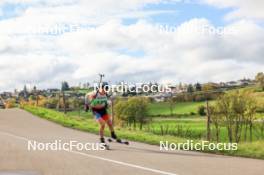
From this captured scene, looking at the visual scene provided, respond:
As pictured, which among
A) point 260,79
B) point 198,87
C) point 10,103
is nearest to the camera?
point 260,79

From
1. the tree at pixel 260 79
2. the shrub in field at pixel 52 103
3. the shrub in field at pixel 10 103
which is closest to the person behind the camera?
the tree at pixel 260 79

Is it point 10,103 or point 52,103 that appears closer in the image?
point 52,103

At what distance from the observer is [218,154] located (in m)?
→ 13.5

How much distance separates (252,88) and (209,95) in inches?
112

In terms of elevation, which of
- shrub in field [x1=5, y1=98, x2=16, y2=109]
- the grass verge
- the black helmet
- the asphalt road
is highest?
the black helmet

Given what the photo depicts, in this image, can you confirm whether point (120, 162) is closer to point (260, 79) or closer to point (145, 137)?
point (145, 137)

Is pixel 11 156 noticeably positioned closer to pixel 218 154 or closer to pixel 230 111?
pixel 218 154

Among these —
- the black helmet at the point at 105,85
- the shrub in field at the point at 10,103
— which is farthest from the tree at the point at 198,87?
the shrub in field at the point at 10,103

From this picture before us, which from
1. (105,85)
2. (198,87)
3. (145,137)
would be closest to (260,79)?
(145,137)

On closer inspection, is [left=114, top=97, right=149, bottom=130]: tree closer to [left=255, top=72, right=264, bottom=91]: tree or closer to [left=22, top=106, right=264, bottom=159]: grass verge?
[left=22, top=106, right=264, bottom=159]: grass verge

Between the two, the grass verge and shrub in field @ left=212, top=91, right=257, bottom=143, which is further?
shrub in field @ left=212, top=91, right=257, bottom=143

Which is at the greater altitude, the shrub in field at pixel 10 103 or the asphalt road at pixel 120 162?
the shrub in field at pixel 10 103

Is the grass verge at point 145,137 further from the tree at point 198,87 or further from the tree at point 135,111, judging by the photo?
the tree at point 198,87

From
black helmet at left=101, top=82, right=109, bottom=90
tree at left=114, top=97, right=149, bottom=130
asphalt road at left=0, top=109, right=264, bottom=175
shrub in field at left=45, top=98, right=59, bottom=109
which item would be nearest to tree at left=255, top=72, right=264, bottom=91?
asphalt road at left=0, top=109, right=264, bottom=175
